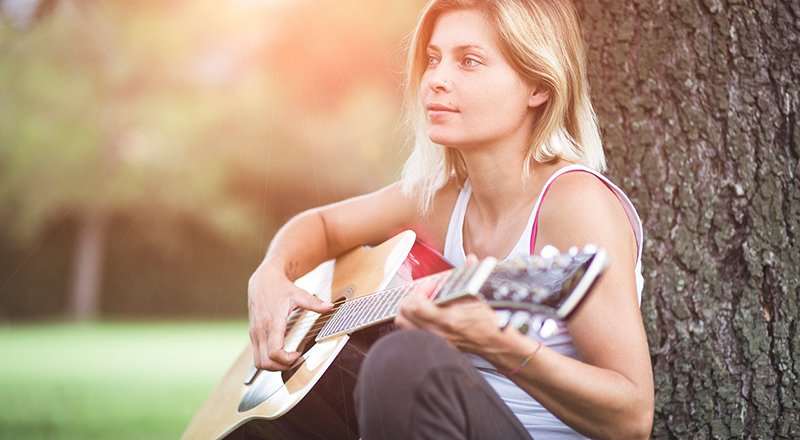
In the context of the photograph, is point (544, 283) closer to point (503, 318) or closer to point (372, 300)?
point (503, 318)

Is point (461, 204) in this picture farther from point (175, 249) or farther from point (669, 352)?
point (175, 249)

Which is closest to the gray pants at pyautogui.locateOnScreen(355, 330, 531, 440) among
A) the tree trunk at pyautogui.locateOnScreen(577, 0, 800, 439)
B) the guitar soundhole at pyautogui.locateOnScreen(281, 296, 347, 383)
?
the guitar soundhole at pyautogui.locateOnScreen(281, 296, 347, 383)

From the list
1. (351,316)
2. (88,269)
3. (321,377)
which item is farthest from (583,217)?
(88,269)

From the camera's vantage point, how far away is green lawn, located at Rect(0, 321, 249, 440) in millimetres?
3969

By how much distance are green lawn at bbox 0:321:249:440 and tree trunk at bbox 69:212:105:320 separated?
1.78 metres

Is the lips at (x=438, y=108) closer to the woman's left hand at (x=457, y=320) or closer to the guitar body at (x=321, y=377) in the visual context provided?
the guitar body at (x=321, y=377)

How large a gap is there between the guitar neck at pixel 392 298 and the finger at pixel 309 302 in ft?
0.17

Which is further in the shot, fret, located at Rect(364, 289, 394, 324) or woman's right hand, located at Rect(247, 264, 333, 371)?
woman's right hand, located at Rect(247, 264, 333, 371)

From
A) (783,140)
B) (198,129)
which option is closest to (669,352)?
(783,140)

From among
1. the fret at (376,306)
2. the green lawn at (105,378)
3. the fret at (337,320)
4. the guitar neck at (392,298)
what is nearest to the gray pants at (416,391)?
the guitar neck at (392,298)

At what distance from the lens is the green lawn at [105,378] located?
3969 millimetres

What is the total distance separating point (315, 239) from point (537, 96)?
0.94 m

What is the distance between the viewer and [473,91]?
2000 mm

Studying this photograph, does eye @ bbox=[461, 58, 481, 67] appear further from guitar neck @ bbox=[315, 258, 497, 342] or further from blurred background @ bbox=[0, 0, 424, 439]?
blurred background @ bbox=[0, 0, 424, 439]
